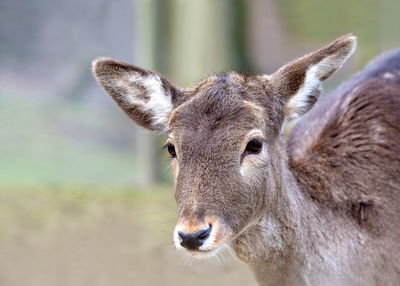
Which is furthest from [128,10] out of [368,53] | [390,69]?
[390,69]

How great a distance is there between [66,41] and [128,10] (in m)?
1.00

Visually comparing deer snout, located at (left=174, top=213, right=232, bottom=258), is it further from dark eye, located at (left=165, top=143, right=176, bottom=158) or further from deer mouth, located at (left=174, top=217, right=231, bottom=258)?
dark eye, located at (left=165, top=143, right=176, bottom=158)

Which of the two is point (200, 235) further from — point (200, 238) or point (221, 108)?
point (221, 108)

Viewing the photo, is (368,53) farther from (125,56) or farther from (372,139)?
(372,139)

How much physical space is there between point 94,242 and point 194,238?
5.57 meters

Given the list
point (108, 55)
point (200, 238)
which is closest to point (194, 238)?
point (200, 238)

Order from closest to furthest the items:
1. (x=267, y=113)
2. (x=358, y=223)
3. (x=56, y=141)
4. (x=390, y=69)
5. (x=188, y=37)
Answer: (x=267, y=113)
(x=358, y=223)
(x=390, y=69)
(x=188, y=37)
(x=56, y=141)

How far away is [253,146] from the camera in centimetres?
519

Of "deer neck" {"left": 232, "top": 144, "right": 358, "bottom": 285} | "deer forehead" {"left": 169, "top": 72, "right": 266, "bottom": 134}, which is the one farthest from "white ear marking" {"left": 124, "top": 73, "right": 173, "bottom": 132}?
"deer neck" {"left": 232, "top": 144, "right": 358, "bottom": 285}

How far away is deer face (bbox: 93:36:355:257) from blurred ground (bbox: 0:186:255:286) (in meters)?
3.37

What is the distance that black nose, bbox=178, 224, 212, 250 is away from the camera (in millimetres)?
4742

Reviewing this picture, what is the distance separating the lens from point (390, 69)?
6.70 metres

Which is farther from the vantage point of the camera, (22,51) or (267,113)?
(22,51)

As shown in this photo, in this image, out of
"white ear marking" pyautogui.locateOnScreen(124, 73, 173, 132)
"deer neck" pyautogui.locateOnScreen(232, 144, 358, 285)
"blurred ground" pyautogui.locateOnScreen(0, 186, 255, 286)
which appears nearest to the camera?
"deer neck" pyautogui.locateOnScreen(232, 144, 358, 285)
